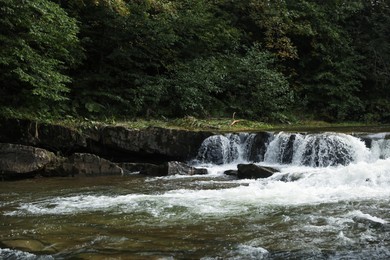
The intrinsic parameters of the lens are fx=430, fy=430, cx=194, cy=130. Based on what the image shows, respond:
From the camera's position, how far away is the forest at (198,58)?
1406 cm

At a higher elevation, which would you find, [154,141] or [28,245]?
[154,141]

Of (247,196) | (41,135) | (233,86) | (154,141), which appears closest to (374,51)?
(233,86)

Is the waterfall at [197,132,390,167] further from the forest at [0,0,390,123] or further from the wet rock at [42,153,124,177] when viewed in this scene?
the forest at [0,0,390,123]

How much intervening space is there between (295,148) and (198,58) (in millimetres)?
8352

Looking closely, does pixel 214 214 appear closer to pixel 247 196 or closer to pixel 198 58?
pixel 247 196

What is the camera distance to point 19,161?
1209 centimetres

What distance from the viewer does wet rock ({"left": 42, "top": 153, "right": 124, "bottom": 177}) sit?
12.6m

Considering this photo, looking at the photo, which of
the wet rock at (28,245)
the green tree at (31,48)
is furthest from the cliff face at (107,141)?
the wet rock at (28,245)

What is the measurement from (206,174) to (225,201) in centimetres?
428

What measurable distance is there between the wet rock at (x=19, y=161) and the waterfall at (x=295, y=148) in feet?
16.9

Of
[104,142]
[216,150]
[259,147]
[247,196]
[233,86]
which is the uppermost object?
[233,86]

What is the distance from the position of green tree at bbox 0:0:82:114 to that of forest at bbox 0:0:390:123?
0.04m

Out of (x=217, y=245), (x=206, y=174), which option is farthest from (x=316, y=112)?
(x=217, y=245)

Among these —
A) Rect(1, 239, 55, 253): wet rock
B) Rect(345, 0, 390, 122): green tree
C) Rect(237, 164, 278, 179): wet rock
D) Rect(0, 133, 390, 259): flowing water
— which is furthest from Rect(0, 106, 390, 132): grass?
Rect(1, 239, 55, 253): wet rock
